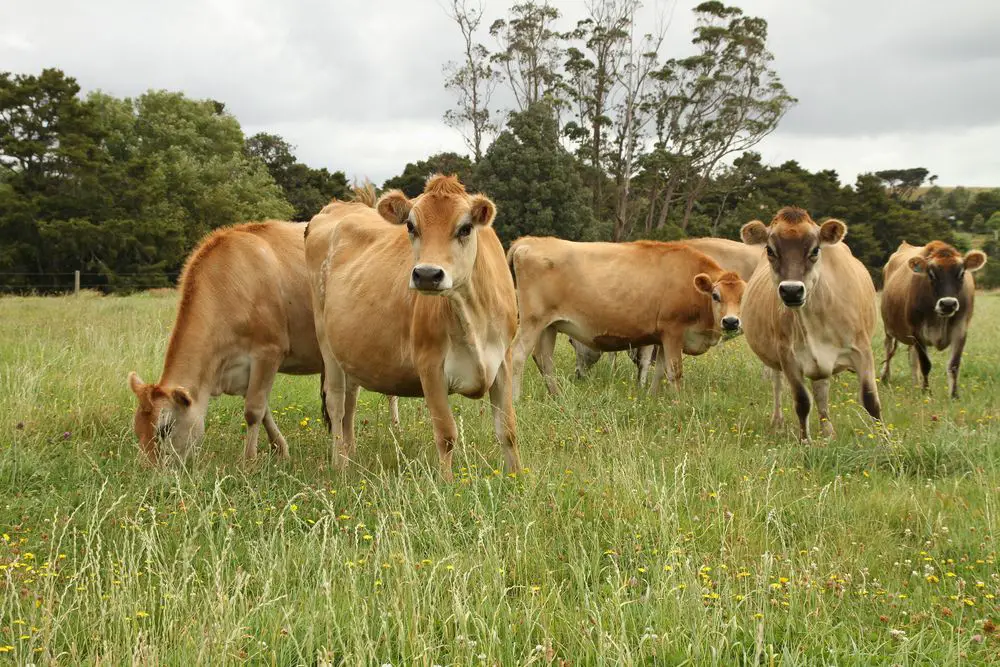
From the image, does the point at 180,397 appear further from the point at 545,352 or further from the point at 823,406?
the point at 545,352

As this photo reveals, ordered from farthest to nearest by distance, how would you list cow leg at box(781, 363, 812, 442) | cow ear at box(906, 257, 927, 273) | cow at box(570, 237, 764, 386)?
1. cow at box(570, 237, 764, 386)
2. cow ear at box(906, 257, 927, 273)
3. cow leg at box(781, 363, 812, 442)

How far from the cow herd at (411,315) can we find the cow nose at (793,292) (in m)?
0.01

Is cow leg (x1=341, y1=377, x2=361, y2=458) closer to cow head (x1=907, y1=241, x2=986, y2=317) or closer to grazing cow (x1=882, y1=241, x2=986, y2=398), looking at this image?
grazing cow (x1=882, y1=241, x2=986, y2=398)

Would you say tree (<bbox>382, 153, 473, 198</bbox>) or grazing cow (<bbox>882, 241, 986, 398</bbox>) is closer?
grazing cow (<bbox>882, 241, 986, 398</bbox>)

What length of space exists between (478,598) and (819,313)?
511cm

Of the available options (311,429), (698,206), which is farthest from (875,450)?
(698,206)

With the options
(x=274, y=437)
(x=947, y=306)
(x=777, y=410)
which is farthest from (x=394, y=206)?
(x=947, y=306)

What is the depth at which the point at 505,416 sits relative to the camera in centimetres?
558

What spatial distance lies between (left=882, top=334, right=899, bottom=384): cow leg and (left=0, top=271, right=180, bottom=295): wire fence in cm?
2872

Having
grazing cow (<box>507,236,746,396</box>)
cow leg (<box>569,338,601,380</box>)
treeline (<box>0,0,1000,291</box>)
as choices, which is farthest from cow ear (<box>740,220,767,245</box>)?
treeline (<box>0,0,1000,291</box>)

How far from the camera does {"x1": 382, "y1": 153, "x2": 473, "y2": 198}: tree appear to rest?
43562 millimetres

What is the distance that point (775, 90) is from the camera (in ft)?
128

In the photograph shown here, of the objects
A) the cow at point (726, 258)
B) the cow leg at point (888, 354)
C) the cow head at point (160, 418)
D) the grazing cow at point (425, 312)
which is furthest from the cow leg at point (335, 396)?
the cow leg at point (888, 354)

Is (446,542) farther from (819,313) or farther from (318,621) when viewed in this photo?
(819,313)
